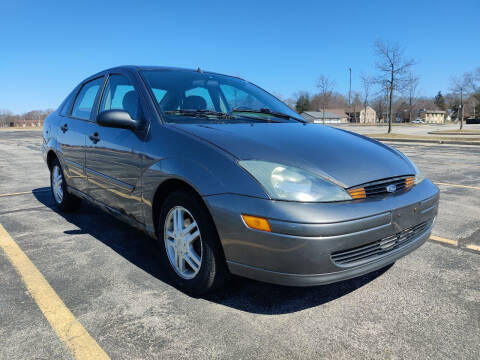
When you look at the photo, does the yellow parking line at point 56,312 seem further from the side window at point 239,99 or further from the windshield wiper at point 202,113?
the side window at point 239,99

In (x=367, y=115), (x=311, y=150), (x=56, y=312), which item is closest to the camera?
(x=56, y=312)

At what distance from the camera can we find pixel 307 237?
1.87 metres

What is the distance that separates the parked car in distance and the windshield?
0.5 inches

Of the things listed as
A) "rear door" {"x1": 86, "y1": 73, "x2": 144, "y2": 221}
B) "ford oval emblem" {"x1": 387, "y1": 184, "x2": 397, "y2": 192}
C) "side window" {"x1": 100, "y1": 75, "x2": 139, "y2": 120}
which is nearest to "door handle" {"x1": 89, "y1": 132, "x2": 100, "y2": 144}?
"rear door" {"x1": 86, "y1": 73, "x2": 144, "y2": 221}

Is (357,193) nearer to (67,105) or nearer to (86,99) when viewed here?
(86,99)

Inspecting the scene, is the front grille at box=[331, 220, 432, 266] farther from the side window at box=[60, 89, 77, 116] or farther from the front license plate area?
the side window at box=[60, 89, 77, 116]

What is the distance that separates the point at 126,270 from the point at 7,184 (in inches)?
202

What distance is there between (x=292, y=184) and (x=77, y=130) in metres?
2.64

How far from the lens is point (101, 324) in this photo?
2076 mm

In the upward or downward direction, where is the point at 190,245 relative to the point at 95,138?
downward

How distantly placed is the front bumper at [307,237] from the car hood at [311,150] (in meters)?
0.21

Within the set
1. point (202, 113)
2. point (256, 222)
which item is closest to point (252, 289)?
point (256, 222)

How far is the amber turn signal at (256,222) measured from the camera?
191 centimetres

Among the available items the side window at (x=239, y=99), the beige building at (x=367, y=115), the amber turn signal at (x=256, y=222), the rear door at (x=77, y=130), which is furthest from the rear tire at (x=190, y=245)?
the beige building at (x=367, y=115)
